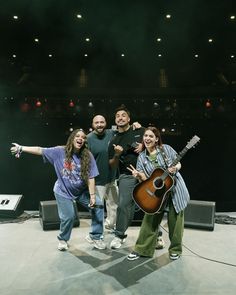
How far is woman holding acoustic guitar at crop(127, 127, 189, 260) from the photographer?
8.93 feet

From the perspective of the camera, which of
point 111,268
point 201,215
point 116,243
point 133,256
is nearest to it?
point 111,268

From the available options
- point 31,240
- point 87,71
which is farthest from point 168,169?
point 87,71

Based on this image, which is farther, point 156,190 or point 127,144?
point 127,144

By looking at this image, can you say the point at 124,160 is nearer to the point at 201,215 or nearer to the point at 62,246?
the point at 62,246

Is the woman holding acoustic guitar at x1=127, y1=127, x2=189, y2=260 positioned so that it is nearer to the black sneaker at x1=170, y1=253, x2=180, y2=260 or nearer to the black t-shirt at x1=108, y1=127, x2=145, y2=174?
the black sneaker at x1=170, y1=253, x2=180, y2=260

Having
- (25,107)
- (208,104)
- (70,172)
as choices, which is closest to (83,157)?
(70,172)

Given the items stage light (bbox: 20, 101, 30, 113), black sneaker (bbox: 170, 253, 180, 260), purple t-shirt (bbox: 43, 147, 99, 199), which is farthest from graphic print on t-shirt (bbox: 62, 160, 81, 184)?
stage light (bbox: 20, 101, 30, 113)

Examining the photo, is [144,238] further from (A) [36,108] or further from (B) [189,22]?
(A) [36,108]

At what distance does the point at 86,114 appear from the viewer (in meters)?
7.68

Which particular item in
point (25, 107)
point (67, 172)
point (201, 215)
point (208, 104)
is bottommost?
point (201, 215)

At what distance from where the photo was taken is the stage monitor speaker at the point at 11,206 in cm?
457

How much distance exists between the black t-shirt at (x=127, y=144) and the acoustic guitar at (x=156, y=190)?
0.45 m

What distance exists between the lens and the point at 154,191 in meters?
2.73

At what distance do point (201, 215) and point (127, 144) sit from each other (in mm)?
1647
